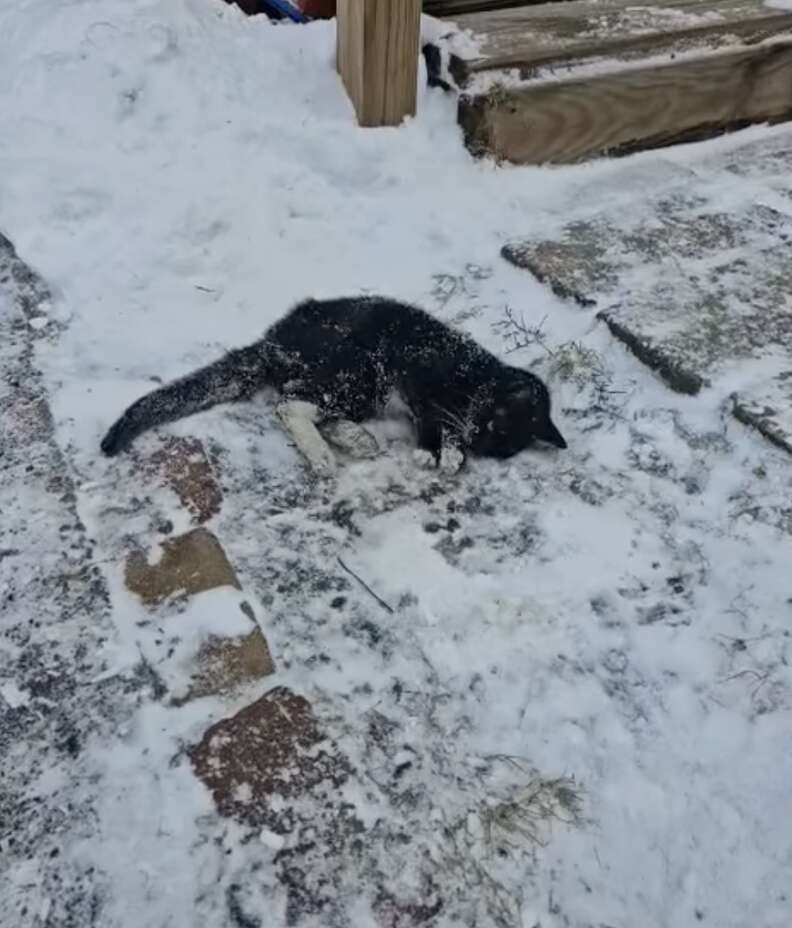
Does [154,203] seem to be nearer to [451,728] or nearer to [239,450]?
[239,450]

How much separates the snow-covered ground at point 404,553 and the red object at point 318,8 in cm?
38

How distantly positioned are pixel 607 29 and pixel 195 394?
2524 millimetres

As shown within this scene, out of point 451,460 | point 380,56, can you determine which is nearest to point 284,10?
point 380,56

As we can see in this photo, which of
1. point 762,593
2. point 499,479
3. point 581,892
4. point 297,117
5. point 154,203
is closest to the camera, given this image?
point 581,892

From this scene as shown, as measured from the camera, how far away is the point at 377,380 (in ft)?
8.95

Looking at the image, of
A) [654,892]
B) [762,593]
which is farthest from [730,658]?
[654,892]

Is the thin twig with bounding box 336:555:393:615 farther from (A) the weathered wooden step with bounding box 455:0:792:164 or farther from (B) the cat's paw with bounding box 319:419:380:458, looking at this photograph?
(A) the weathered wooden step with bounding box 455:0:792:164

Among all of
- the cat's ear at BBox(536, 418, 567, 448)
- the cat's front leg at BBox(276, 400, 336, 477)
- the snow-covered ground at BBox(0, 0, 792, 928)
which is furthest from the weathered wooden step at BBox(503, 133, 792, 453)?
the cat's front leg at BBox(276, 400, 336, 477)

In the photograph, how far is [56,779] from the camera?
1.72 metres

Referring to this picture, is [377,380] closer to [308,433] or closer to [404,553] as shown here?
[308,433]

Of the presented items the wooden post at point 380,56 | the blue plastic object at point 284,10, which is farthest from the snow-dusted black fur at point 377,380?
the blue plastic object at point 284,10

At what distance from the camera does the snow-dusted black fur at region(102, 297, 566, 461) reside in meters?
2.54

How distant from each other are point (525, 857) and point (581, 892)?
0.11m

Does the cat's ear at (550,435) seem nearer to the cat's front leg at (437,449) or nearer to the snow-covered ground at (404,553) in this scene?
the snow-covered ground at (404,553)
